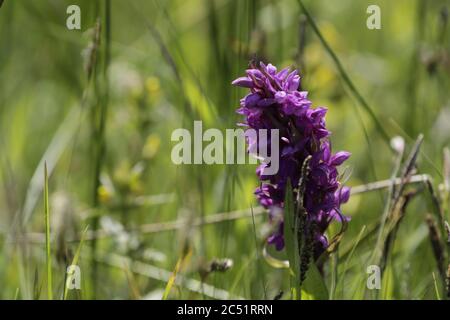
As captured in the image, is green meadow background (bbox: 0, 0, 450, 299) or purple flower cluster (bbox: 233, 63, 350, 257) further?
green meadow background (bbox: 0, 0, 450, 299)

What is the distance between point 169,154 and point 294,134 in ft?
4.36

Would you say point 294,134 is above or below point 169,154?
below

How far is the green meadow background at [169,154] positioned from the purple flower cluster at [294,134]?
0.09 meters

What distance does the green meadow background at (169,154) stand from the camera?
66.0 inches

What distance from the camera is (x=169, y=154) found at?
8.50 ft

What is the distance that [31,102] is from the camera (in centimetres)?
305

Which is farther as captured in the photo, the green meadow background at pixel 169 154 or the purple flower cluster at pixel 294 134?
the green meadow background at pixel 169 154

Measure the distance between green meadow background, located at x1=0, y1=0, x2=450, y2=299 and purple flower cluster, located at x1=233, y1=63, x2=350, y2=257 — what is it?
9 centimetres

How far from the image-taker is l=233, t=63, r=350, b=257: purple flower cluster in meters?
1.27

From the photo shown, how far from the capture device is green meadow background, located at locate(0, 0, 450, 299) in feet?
5.50

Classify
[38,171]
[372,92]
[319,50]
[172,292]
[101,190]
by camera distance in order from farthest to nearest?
1. [372,92]
2. [319,50]
3. [38,171]
4. [101,190]
5. [172,292]

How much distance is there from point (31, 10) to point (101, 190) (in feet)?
4.09
